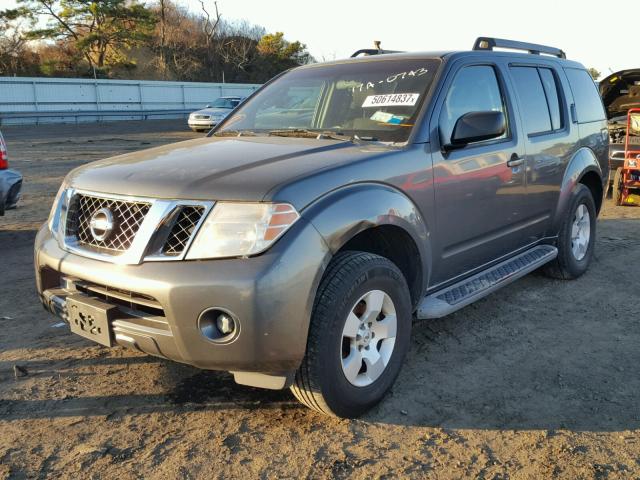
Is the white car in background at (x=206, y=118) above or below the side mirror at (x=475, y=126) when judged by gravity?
below

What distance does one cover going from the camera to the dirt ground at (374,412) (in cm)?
265

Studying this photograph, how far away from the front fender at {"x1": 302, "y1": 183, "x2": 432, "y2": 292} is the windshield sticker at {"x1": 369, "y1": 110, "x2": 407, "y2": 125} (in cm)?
57

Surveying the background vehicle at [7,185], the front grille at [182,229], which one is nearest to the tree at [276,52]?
the background vehicle at [7,185]

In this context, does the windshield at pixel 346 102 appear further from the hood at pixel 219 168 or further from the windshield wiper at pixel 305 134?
the hood at pixel 219 168

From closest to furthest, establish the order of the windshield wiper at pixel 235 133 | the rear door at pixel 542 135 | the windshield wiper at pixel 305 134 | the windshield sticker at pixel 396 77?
the windshield wiper at pixel 305 134
the windshield sticker at pixel 396 77
the windshield wiper at pixel 235 133
the rear door at pixel 542 135

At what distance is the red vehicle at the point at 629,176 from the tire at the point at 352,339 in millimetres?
6678

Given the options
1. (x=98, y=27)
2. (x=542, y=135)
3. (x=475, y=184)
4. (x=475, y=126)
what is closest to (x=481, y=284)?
(x=475, y=184)

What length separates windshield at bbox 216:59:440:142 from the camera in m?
3.62

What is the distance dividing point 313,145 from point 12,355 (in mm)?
2283

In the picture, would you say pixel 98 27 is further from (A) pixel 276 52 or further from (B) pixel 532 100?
(B) pixel 532 100

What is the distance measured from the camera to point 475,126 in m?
3.49

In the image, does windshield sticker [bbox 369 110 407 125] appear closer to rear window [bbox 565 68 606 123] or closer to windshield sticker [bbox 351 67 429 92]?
windshield sticker [bbox 351 67 429 92]

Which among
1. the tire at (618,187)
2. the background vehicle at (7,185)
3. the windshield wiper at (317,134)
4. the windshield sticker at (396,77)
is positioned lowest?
the tire at (618,187)

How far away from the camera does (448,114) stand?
367 cm
